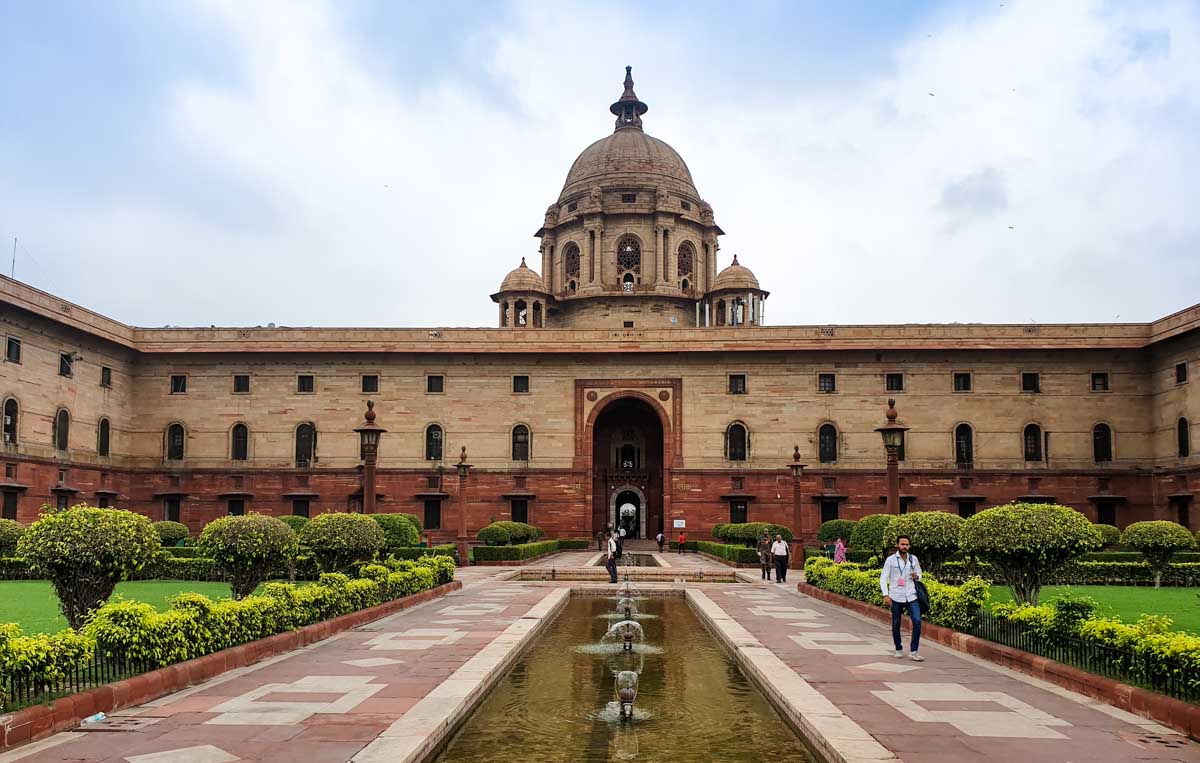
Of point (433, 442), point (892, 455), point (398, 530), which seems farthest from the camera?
point (433, 442)

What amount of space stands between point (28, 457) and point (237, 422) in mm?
8353

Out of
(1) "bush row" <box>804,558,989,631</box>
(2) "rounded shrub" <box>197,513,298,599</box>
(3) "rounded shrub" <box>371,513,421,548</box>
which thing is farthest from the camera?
(3) "rounded shrub" <box>371,513,421,548</box>

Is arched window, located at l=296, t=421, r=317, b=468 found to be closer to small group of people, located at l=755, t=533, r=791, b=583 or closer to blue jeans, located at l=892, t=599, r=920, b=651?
small group of people, located at l=755, t=533, r=791, b=583

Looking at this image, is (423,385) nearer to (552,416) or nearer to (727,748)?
(552,416)

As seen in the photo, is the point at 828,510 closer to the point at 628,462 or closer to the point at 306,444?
the point at 628,462

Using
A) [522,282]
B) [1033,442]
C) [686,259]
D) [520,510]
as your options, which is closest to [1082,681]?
[520,510]

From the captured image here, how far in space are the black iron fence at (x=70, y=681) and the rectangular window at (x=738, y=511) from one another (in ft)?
96.7

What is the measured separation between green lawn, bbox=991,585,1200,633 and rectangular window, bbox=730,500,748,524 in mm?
17068

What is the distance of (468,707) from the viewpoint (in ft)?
26.5

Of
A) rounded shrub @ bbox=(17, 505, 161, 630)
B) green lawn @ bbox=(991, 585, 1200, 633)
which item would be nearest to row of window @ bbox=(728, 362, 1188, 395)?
green lawn @ bbox=(991, 585, 1200, 633)

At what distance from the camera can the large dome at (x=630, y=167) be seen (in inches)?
1901

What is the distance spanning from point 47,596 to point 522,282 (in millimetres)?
30087

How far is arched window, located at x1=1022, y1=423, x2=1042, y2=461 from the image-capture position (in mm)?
35906

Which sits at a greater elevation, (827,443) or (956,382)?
(956,382)
